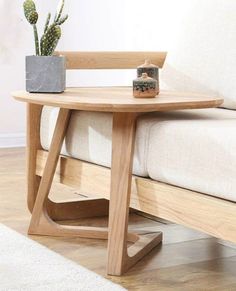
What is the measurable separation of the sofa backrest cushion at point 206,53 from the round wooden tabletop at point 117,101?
0.21 metres

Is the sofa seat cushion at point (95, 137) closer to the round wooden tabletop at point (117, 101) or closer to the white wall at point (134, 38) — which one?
the round wooden tabletop at point (117, 101)

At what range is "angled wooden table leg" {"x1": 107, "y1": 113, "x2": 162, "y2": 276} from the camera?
5.44ft

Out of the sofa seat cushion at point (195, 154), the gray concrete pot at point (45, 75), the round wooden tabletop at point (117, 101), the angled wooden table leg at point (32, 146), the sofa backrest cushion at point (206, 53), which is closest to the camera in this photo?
the sofa seat cushion at point (195, 154)

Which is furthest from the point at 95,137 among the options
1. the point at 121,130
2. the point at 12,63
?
the point at 12,63

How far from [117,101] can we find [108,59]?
67 cm

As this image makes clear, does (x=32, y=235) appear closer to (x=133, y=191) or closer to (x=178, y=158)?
(x=133, y=191)

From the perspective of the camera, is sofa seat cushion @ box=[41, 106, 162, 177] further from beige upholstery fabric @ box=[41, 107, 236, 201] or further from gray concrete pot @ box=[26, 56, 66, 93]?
gray concrete pot @ box=[26, 56, 66, 93]

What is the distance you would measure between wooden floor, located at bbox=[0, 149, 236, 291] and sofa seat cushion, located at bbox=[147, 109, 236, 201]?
24 cm

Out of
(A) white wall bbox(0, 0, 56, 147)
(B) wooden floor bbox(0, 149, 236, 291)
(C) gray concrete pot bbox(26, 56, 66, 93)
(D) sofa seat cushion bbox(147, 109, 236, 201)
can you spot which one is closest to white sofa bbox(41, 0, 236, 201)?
(D) sofa seat cushion bbox(147, 109, 236, 201)

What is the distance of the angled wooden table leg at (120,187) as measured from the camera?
1.66 meters

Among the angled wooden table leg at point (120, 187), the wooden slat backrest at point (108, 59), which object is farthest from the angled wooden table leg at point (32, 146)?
the angled wooden table leg at point (120, 187)

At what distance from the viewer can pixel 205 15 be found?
2162 millimetres

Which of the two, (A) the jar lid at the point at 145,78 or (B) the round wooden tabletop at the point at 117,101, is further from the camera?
(A) the jar lid at the point at 145,78

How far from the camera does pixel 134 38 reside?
343cm
